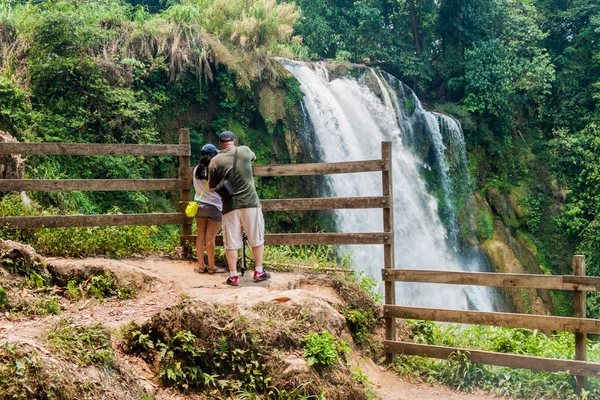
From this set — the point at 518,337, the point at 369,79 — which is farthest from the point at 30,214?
the point at 369,79

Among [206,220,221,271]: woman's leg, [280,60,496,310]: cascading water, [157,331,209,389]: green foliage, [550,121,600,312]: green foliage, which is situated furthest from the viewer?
[550,121,600,312]: green foliage

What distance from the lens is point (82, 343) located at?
4.20m

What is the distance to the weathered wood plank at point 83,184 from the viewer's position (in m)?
7.21

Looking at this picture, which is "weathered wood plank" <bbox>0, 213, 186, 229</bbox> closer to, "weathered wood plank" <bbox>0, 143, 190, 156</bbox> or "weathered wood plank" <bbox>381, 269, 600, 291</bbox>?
"weathered wood plank" <bbox>0, 143, 190, 156</bbox>

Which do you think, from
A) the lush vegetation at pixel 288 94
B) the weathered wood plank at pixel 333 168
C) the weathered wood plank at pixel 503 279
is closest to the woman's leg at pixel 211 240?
the weathered wood plank at pixel 333 168

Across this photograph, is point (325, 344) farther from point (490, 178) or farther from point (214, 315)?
point (490, 178)

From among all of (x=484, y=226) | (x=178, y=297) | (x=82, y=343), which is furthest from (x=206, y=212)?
(x=484, y=226)

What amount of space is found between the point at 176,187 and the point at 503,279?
4.25 metres

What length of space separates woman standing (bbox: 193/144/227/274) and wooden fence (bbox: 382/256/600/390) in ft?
7.12

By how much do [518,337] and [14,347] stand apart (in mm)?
5932

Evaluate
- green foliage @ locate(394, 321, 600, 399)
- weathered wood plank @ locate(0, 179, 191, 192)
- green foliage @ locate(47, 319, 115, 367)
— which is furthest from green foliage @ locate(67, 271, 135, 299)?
Answer: green foliage @ locate(394, 321, 600, 399)

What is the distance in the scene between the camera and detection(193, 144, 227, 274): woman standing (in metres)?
7.48

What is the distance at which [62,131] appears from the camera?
11.8 m

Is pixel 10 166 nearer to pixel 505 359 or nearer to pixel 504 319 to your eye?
pixel 504 319
